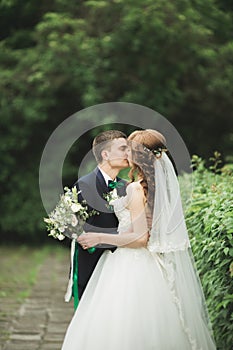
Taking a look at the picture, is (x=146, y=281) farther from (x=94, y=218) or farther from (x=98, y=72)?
(x=98, y=72)

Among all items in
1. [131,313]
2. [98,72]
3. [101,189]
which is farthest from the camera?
[98,72]

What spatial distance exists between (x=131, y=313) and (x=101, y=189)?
952 mm

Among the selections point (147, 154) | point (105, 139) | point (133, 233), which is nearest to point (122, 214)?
point (133, 233)

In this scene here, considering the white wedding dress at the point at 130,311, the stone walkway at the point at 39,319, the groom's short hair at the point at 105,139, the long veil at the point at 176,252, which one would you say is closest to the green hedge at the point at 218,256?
the long veil at the point at 176,252

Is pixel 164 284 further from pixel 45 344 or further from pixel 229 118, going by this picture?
pixel 229 118

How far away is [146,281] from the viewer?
427 centimetres

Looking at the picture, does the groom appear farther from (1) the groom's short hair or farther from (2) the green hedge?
(2) the green hedge

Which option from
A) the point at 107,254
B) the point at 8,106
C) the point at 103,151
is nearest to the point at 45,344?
the point at 107,254

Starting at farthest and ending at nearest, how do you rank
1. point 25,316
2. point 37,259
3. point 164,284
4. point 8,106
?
point 8,106 → point 37,259 → point 25,316 → point 164,284

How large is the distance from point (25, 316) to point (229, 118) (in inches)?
328

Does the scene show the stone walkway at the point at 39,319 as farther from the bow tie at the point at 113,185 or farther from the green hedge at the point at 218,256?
the bow tie at the point at 113,185

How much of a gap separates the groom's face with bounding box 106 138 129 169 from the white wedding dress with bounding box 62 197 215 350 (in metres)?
0.35

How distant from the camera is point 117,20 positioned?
13086 millimetres

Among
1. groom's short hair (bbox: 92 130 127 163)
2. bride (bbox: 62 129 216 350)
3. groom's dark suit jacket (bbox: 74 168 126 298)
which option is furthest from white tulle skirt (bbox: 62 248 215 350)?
groom's short hair (bbox: 92 130 127 163)
